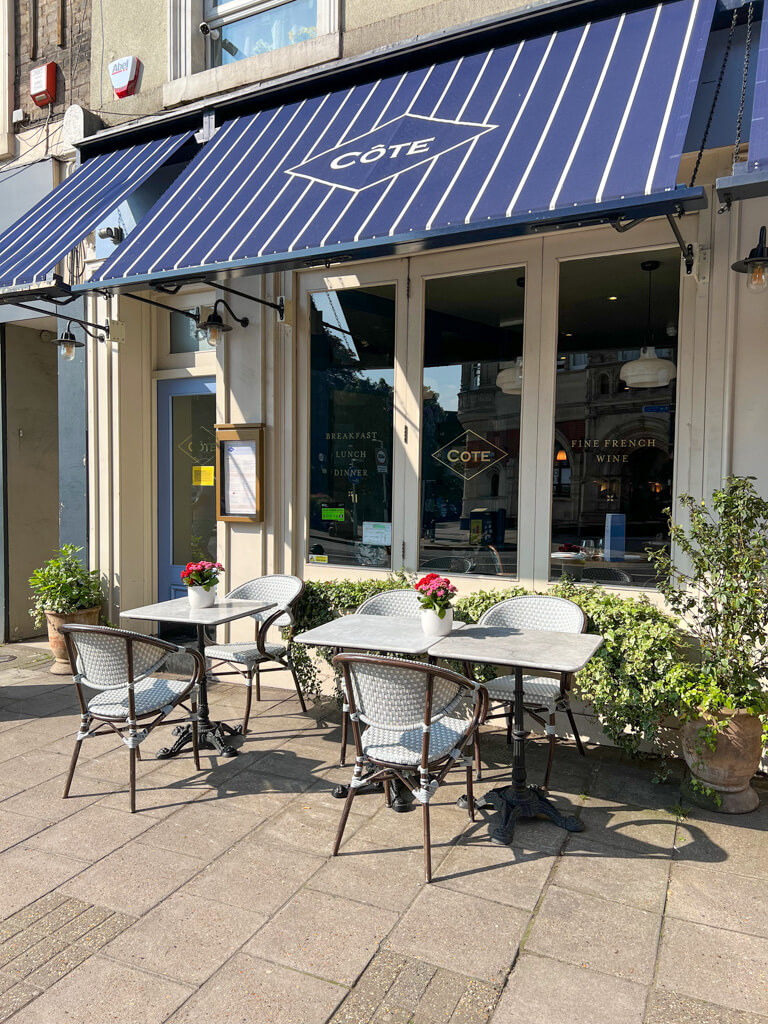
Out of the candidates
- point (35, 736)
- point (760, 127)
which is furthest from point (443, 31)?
point (35, 736)

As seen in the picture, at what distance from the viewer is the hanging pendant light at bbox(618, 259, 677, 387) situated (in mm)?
4535

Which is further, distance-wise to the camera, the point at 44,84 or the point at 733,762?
the point at 44,84

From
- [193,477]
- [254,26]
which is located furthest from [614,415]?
[254,26]

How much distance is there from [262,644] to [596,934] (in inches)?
112

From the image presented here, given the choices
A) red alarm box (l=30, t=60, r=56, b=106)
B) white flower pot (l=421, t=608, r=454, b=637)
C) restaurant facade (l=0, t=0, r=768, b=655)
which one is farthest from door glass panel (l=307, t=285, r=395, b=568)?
red alarm box (l=30, t=60, r=56, b=106)

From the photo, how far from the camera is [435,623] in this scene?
3.91m

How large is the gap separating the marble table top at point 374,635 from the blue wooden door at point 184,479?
296 centimetres

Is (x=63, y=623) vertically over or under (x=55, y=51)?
under

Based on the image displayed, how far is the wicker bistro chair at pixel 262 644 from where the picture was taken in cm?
486

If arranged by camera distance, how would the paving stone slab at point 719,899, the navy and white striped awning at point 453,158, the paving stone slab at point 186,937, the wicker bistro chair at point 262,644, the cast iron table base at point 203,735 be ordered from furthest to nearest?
the wicker bistro chair at point 262,644, the cast iron table base at point 203,735, the navy and white striped awning at point 453,158, the paving stone slab at point 719,899, the paving stone slab at point 186,937

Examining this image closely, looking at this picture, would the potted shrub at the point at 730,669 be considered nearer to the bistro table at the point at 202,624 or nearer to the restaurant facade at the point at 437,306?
the restaurant facade at the point at 437,306

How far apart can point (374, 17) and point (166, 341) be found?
3.31m

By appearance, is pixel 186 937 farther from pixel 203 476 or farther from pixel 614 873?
pixel 203 476

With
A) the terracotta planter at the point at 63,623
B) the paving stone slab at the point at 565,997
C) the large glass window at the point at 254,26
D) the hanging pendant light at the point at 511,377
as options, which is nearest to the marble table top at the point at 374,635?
the paving stone slab at the point at 565,997
